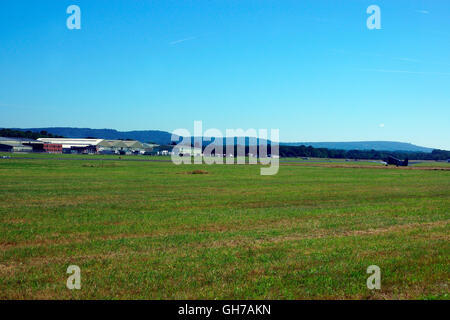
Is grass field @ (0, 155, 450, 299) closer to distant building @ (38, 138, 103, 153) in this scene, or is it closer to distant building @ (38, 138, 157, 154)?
distant building @ (38, 138, 103, 153)

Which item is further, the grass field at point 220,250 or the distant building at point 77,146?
the distant building at point 77,146

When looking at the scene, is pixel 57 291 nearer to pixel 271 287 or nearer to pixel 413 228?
pixel 271 287

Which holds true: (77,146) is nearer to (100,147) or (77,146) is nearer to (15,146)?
(100,147)

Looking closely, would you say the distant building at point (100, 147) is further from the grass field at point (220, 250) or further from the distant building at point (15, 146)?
the grass field at point (220, 250)

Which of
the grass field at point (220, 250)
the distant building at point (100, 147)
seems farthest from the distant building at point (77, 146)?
the grass field at point (220, 250)

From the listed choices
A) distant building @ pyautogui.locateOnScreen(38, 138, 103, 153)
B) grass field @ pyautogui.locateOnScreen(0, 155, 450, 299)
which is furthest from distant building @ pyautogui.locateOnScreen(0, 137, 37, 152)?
grass field @ pyautogui.locateOnScreen(0, 155, 450, 299)

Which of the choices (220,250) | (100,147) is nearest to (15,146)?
(100,147)

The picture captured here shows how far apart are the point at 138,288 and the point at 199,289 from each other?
1.35 metres

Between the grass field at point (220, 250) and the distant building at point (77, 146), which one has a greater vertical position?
the distant building at point (77, 146)

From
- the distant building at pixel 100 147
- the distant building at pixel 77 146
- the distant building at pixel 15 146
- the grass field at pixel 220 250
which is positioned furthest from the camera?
the distant building at pixel 100 147

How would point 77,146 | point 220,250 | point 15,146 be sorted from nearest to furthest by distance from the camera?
point 220,250 < point 15,146 < point 77,146
